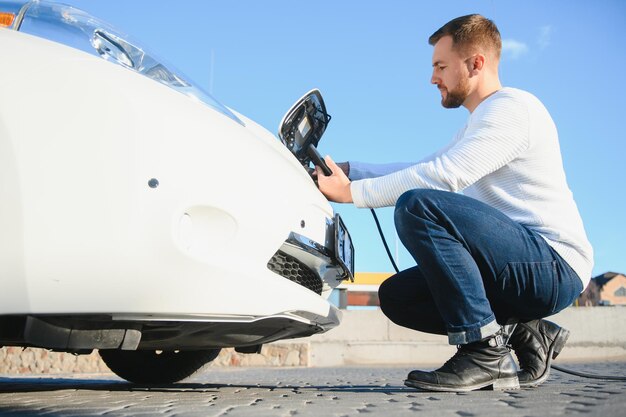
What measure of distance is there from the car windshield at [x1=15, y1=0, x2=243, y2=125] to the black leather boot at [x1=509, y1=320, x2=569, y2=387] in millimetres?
1336

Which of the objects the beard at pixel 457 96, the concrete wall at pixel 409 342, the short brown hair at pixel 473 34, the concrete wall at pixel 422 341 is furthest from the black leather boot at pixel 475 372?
the concrete wall at pixel 422 341

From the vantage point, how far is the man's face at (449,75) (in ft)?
8.15

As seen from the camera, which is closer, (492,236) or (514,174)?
(492,236)

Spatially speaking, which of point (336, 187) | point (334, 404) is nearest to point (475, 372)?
point (334, 404)

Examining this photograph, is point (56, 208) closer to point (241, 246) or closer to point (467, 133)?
point (241, 246)

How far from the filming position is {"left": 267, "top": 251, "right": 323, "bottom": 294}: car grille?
1973mm

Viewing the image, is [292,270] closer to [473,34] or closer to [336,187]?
[336,187]

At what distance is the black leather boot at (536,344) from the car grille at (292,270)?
2.69 feet

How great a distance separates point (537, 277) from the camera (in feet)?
6.79

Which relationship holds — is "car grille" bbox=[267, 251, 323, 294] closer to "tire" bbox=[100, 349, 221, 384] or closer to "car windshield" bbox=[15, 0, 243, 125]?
"car windshield" bbox=[15, 0, 243, 125]

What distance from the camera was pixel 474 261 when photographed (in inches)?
80.1

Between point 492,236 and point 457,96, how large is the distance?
0.73m

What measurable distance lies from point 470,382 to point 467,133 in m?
0.83

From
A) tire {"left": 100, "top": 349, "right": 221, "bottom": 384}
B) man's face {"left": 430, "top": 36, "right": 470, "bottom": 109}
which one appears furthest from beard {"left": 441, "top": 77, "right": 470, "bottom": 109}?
tire {"left": 100, "top": 349, "right": 221, "bottom": 384}
